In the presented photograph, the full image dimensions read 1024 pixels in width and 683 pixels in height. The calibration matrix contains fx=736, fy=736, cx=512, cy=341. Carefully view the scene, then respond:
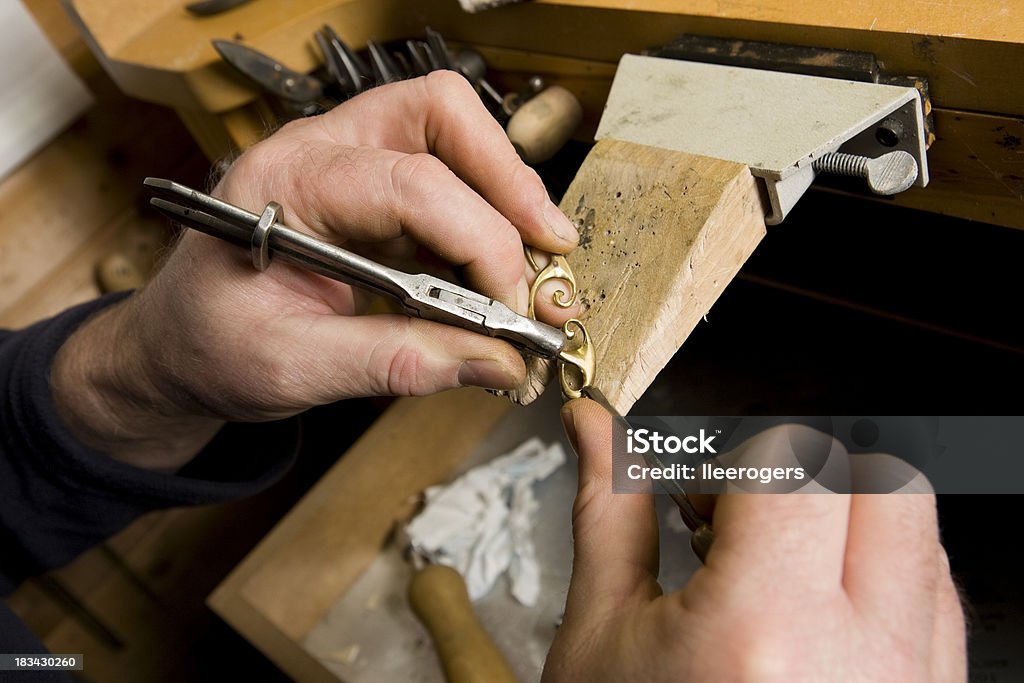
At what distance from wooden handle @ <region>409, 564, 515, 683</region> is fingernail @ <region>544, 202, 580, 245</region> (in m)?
0.52

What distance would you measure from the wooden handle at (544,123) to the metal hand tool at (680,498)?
29 centimetres

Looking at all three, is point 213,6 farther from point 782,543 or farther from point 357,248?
point 782,543

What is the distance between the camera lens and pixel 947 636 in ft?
1.47

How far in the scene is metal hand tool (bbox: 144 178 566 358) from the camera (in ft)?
1.83

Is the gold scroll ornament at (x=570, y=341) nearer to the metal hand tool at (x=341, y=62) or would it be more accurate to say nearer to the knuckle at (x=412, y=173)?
the knuckle at (x=412, y=173)

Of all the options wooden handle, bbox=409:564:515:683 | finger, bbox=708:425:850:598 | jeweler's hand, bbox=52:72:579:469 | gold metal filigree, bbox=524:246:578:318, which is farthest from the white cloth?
finger, bbox=708:425:850:598

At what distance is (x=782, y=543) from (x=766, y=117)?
13.7 inches

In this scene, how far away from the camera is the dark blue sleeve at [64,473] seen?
812mm

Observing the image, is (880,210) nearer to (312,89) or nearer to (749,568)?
(749,568)

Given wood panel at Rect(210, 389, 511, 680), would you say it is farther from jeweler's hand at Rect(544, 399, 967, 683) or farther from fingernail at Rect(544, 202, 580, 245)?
jeweler's hand at Rect(544, 399, 967, 683)

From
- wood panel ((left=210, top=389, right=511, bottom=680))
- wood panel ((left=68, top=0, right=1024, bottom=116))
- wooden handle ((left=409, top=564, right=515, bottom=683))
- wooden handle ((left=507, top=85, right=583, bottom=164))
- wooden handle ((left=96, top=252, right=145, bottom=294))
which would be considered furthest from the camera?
wooden handle ((left=96, top=252, right=145, bottom=294))

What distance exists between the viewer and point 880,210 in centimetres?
74

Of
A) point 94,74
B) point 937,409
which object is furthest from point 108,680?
point 937,409

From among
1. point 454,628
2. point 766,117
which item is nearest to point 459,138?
point 766,117
